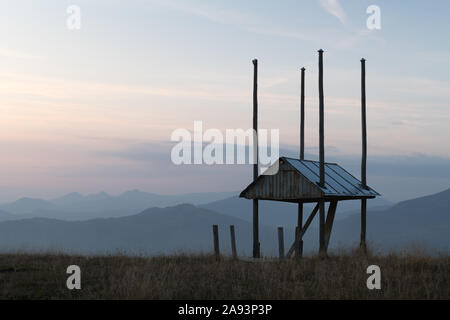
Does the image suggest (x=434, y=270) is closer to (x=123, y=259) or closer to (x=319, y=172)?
(x=319, y=172)

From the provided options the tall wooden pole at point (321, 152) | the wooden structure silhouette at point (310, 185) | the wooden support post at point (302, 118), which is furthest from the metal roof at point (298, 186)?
the wooden support post at point (302, 118)

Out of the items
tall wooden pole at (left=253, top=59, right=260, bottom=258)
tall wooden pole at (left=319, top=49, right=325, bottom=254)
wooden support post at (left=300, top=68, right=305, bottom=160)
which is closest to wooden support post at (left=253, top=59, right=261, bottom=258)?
tall wooden pole at (left=253, top=59, right=260, bottom=258)

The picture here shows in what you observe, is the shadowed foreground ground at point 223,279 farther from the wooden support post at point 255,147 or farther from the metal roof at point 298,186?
the wooden support post at point 255,147

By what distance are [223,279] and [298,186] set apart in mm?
9065

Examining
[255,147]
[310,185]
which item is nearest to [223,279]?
[310,185]

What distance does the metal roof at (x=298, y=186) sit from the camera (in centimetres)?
2489

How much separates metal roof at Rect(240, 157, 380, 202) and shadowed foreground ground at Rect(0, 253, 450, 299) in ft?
11.3

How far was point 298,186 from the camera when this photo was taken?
2519cm

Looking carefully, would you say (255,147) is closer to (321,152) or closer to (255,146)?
(255,146)

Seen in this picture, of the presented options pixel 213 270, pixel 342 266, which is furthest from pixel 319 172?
pixel 213 270

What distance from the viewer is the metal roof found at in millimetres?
24891
